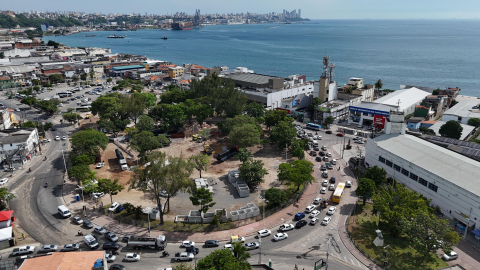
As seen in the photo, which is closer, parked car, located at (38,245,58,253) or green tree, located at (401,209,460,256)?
green tree, located at (401,209,460,256)

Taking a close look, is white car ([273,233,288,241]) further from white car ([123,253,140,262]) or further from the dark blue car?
Answer: white car ([123,253,140,262])

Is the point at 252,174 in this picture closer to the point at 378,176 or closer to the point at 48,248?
the point at 378,176

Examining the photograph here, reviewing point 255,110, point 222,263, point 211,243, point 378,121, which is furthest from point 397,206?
point 255,110

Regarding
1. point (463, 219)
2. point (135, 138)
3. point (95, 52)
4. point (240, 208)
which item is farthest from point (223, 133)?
point (95, 52)

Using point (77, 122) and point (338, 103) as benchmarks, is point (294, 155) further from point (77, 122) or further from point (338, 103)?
point (77, 122)

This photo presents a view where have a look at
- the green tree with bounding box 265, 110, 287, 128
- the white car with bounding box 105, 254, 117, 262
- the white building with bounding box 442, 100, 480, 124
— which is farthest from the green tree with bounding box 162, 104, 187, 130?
the white building with bounding box 442, 100, 480, 124
